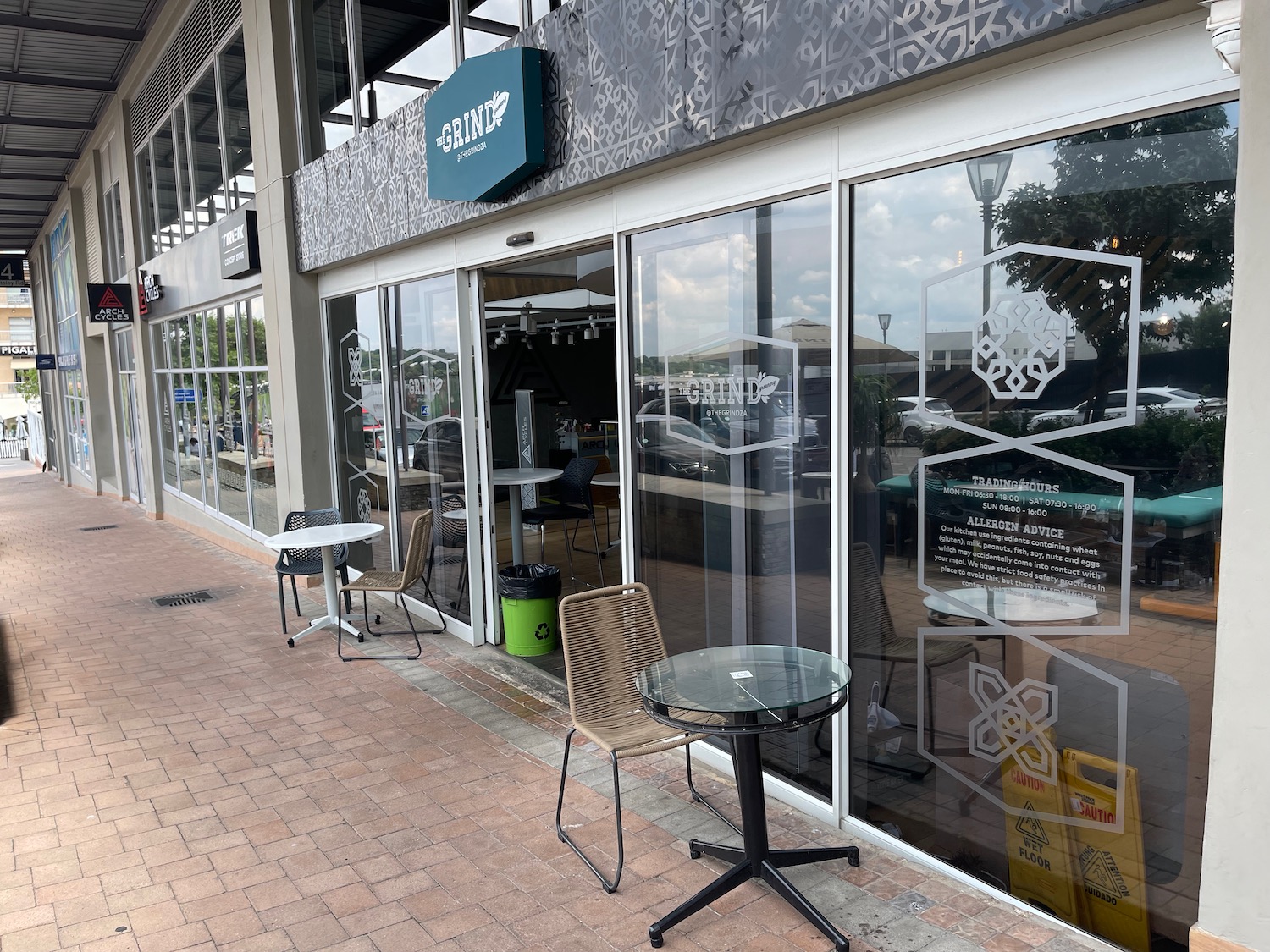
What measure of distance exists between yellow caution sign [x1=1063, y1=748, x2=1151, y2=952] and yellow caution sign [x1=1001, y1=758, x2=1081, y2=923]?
4 centimetres

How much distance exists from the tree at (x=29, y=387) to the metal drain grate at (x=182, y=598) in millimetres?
43776

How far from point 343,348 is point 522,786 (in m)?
5.16

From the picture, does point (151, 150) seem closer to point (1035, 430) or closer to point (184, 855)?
point (184, 855)

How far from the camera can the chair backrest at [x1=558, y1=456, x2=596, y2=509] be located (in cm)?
949

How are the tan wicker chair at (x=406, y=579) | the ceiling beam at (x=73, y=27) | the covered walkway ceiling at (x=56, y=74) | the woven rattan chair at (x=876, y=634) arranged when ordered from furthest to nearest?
the covered walkway ceiling at (x=56, y=74) → the ceiling beam at (x=73, y=27) → the tan wicker chair at (x=406, y=579) → the woven rattan chair at (x=876, y=634)

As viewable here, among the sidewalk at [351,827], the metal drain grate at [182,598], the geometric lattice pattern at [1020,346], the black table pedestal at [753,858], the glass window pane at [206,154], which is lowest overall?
the metal drain grate at [182,598]

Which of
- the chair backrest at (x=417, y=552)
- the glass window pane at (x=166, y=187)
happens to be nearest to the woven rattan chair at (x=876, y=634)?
the chair backrest at (x=417, y=552)

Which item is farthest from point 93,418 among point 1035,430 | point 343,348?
point 1035,430

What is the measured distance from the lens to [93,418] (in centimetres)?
1842

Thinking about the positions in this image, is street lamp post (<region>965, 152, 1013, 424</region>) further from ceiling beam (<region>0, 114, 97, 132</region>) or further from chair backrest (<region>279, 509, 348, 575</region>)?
ceiling beam (<region>0, 114, 97, 132</region>)

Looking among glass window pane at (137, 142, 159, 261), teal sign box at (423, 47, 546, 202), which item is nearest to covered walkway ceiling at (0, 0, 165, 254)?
glass window pane at (137, 142, 159, 261)

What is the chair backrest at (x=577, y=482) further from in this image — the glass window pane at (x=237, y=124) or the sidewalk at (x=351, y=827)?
the glass window pane at (x=237, y=124)

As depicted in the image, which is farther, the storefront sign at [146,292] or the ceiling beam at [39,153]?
the ceiling beam at [39,153]

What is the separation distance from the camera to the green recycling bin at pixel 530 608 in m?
6.09
